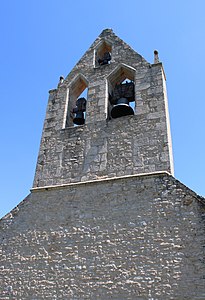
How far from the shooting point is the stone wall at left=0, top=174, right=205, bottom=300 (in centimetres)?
488

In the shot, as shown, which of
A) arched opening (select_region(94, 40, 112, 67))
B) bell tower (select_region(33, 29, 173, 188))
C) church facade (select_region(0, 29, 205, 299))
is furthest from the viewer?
arched opening (select_region(94, 40, 112, 67))

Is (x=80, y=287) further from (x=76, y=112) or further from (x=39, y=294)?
(x=76, y=112)

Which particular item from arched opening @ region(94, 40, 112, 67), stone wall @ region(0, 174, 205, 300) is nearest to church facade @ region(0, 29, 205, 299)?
stone wall @ region(0, 174, 205, 300)

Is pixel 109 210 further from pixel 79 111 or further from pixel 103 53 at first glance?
pixel 103 53

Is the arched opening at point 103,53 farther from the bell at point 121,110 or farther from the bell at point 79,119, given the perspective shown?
the bell at point 121,110

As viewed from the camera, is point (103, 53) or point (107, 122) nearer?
point (107, 122)

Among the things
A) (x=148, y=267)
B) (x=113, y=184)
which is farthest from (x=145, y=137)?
(x=148, y=267)

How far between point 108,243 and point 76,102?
4693 millimetres

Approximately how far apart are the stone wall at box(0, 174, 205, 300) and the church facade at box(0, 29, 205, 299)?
17 mm

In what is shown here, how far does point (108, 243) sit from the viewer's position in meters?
5.48

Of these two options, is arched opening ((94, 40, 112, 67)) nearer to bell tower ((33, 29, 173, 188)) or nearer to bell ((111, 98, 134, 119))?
bell tower ((33, 29, 173, 188))

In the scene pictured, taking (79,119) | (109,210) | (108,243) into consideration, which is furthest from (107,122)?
(108,243)

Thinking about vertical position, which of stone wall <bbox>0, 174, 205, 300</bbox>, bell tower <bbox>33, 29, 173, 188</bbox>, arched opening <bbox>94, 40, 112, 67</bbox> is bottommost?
stone wall <bbox>0, 174, 205, 300</bbox>

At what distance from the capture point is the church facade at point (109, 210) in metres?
5.00
